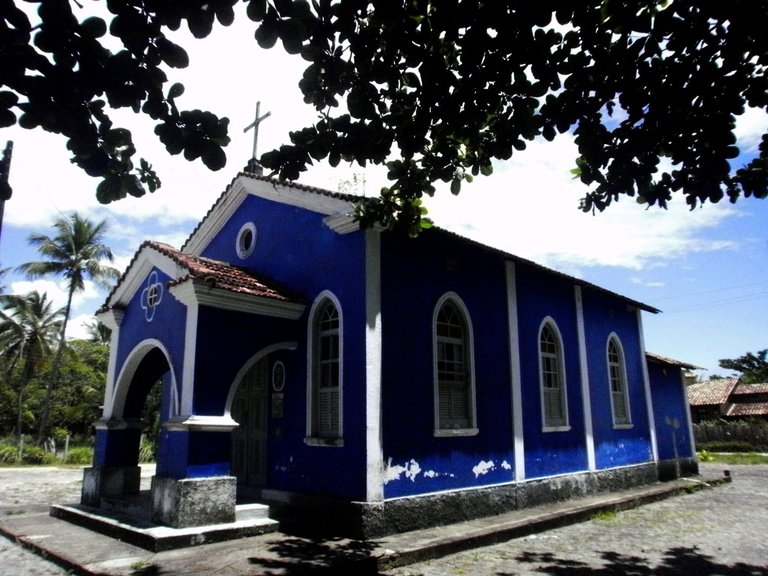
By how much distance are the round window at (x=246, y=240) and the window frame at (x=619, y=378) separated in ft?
28.3

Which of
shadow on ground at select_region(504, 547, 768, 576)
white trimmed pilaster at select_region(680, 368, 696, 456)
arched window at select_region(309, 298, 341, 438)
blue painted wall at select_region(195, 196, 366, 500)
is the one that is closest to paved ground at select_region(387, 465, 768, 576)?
shadow on ground at select_region(504, 547, 768, 576)

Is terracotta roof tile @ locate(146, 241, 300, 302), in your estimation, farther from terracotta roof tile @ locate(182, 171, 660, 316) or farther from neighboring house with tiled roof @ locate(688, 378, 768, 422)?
neighboring house with tiled roof @ locate(688, 378, 768, 422)

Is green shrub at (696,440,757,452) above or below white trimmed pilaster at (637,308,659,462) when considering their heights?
below

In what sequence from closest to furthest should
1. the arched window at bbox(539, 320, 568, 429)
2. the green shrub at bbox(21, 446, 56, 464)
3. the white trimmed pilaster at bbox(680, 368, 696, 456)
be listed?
1. the arched window at bbox(539, 320, 568, 429)
2. the white trimmed pilaster at bbox(680, 368, 696, 456)
3. the green shrub at bbox(21, 446, 56, 464)

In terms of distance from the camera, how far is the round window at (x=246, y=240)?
1062 cm

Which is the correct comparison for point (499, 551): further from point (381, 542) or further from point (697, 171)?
point (697, 171)

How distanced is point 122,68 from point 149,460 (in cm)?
2470

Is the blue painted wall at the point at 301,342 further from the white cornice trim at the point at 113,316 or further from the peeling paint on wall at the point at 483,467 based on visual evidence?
the white cornice trim at the point at 113,316

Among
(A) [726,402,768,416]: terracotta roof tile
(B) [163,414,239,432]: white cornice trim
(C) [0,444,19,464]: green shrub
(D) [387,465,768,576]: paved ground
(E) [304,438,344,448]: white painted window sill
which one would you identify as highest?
(A) [726,402,768,416]: terracotta roof tile

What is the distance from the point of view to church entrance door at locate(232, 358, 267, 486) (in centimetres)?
954

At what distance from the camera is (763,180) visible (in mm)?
5465

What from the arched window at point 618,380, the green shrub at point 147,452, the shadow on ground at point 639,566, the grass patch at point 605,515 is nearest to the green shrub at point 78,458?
the green shrub at point 147,452

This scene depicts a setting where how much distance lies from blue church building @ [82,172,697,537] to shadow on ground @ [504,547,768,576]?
180cm

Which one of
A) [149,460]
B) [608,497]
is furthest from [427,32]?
[149,460]
